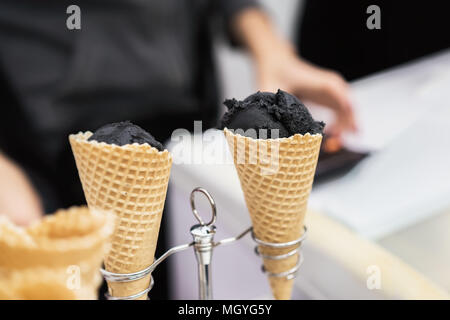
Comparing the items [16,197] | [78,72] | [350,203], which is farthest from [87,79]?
[350,203]

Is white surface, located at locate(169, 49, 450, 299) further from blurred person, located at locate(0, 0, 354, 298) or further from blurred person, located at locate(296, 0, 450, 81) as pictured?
blurred person, located at locate(296, 0, 450, 81)

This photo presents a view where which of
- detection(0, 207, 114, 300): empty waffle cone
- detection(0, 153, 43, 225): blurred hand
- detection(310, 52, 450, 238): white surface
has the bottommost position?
detection(0, 153, 43, 225): blurred hand

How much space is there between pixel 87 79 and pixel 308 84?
0.47m

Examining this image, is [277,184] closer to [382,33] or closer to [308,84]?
[308,84]

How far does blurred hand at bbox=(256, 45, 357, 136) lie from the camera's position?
30.3 inches

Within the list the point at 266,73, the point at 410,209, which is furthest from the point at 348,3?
the point at 410,209

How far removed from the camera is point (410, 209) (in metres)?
0.60

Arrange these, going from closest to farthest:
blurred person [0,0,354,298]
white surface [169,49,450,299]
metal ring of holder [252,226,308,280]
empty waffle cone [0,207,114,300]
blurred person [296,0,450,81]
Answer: empty waffle cone [0,207,114,300], metal ring of holder [252,226,308,280], white surface [169,49,450,299], blurred person [0,0,354,298], blurred person [296,0,450,81]

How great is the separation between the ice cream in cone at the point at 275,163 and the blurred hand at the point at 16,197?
1.56ft

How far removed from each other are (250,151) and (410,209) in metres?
0.40

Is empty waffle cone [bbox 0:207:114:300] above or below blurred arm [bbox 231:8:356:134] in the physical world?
below

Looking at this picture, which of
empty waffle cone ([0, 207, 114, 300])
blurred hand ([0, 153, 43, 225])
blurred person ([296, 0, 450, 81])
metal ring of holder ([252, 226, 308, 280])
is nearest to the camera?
empty waffle cone ([0, 207, 114, 300])

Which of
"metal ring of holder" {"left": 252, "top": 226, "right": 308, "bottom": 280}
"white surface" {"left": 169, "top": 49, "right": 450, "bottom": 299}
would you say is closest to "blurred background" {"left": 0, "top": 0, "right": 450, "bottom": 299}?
"white surface" {"left": 169, "top": 49, "right": 450, "bottom": 299}

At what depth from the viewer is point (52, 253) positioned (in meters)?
0.20
